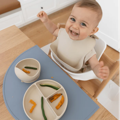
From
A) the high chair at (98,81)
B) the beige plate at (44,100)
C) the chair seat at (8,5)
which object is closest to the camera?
the beige plate at (44,100)

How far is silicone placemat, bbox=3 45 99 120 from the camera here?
57 centimetres

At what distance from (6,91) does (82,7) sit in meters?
0.57

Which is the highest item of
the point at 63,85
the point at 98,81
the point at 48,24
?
the point at 48,24

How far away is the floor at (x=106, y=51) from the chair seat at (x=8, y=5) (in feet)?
1.36

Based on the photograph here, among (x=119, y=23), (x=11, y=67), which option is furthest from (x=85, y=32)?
(x=119, y=23)

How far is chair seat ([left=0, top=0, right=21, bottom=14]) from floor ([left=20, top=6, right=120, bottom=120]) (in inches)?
16.4

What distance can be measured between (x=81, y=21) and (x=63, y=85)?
0.34 m

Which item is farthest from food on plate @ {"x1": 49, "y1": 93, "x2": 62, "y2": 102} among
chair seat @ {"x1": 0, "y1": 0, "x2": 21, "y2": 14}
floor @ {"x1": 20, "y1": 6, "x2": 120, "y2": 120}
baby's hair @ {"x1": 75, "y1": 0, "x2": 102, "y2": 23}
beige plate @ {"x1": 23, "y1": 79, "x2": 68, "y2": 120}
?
chair seat @ {"x1": 0, "y1": 0, "x2": 21, "y2": 14}

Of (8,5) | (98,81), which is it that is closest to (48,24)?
(98,81)

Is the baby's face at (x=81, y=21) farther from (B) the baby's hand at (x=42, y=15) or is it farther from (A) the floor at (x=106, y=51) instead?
(A) the floor at (x=106, y=51)

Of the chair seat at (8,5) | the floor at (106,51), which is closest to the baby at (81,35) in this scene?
the floor at (106,51)

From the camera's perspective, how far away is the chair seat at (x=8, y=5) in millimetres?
1650

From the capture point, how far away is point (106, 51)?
6.07ft

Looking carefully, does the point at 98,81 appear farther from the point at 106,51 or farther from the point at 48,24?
the point at 106,51
